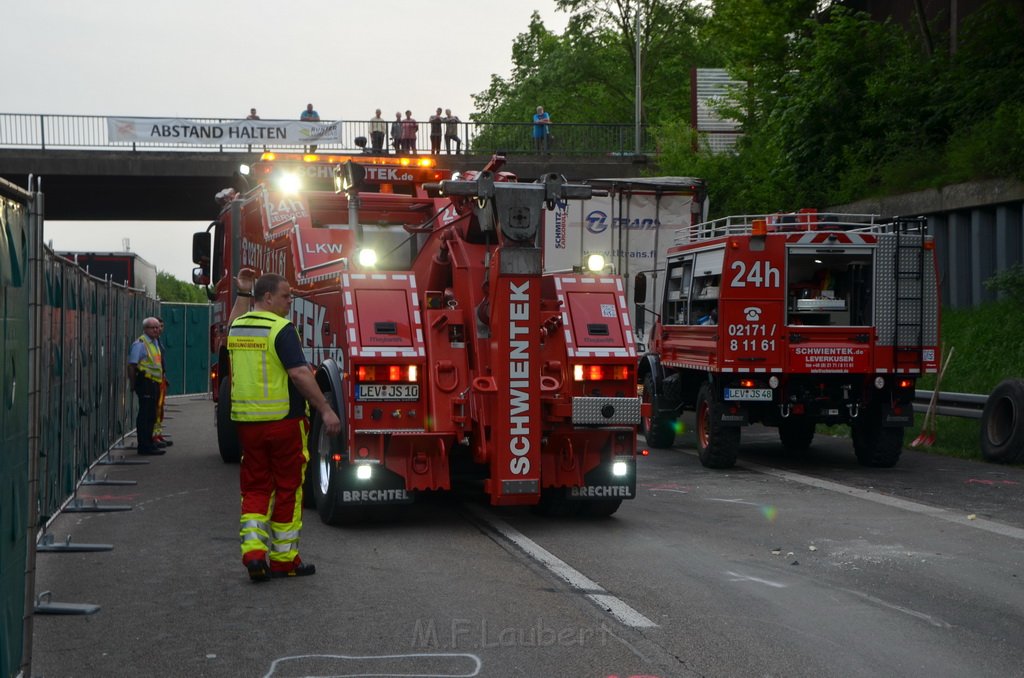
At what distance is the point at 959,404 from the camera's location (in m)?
16.6

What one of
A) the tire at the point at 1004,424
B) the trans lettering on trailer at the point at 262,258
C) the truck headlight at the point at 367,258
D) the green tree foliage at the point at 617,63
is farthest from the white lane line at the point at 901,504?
the green tree foliage at the point at 617,63

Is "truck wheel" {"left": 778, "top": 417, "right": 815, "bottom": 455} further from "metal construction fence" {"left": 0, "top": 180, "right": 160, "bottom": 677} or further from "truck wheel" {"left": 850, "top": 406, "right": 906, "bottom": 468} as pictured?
"metal construction fence" {"left": 0, "top": 180, "right": 160, "bottom": 677}

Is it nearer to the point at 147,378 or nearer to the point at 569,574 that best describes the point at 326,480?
the point at 569,574

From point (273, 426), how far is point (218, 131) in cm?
3295

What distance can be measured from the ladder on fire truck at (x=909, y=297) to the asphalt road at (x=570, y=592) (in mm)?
2428


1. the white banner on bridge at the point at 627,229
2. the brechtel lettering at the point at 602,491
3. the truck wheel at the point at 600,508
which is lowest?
the truck wheel at the point at 600,508

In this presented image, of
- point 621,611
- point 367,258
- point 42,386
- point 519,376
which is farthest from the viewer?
point 367,258

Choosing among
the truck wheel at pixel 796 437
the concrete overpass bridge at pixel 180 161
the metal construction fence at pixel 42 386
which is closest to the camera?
the metal construction fence at pixel 42 386

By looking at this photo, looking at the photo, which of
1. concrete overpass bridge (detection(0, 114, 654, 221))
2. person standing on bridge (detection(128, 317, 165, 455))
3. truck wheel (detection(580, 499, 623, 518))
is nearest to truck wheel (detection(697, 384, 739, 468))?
truck wheel (detection(580, 499, 623, 518))

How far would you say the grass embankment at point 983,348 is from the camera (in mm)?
19922

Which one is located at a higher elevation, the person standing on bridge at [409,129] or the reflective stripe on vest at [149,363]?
the person standing on bridge at [409,129]

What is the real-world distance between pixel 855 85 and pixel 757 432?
40.1ft

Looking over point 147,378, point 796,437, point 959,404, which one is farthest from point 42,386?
point 959,404

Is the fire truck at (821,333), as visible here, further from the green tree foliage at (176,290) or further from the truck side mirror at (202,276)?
the green tree foliage at (176,290)
